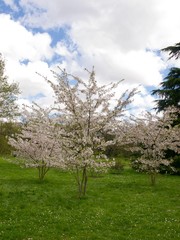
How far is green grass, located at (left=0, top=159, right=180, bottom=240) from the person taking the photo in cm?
1078

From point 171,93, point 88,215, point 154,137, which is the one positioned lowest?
point 88,215

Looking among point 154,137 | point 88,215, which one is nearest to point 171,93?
point 154,137

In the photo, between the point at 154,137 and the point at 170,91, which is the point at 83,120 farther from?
the point at 170,91

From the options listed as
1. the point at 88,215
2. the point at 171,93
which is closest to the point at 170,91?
the point at 171,93

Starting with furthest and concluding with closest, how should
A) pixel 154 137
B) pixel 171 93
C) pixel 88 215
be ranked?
pixel 171 93
pixel 154 137
pixel 88 215

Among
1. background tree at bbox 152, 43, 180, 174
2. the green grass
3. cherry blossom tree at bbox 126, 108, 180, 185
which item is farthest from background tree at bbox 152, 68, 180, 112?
the green grass

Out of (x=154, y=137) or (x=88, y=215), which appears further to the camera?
(x=154, y=137)

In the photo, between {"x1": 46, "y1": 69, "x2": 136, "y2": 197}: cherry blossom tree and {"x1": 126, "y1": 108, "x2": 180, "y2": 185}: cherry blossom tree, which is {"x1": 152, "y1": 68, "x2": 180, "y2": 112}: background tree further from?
{"x1": 46, "y1": 69, "x2": 136, "y2": 197}: cherry blossom tree

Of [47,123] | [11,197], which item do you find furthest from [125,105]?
[11,197]

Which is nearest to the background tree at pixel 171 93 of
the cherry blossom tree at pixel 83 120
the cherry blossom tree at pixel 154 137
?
the cherry blossom tree at pixel 154 137

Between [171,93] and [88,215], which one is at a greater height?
[171,93]

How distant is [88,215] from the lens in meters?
13.4

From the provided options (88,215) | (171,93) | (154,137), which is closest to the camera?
(88,215)

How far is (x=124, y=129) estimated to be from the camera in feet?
88.1
